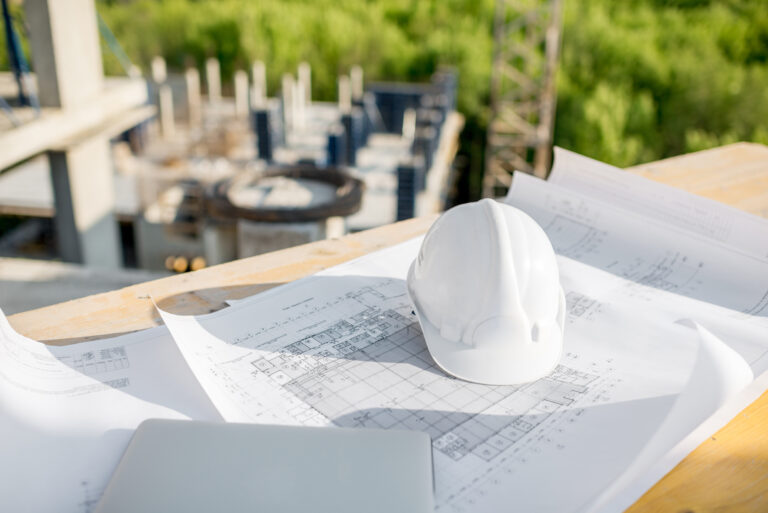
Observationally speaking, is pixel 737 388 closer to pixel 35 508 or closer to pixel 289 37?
pixel 35 508

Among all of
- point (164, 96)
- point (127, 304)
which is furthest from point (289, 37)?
point (127, 304)

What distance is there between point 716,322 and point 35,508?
0.89 metres

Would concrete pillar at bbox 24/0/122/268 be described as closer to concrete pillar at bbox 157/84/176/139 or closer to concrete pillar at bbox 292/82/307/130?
concrete pillar at bbox 157/84/176/139

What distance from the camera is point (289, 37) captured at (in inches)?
580

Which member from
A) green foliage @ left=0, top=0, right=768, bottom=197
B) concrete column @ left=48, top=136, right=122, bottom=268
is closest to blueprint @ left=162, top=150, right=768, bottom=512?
concrete column @ left=48, top=136, right=122, bottom=268

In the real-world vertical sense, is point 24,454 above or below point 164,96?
above

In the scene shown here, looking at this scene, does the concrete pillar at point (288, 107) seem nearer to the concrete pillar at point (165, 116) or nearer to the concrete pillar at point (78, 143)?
the concrete pillar at point (165, 116)

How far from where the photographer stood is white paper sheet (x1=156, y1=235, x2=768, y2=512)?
68 cm

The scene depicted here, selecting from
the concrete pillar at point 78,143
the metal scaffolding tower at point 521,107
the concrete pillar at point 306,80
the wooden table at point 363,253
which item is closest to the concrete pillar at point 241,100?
the concrete pillar at point 306,80

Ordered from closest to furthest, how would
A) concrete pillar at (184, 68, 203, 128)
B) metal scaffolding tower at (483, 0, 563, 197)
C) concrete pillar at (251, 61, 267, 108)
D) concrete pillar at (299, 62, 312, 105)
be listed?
concrete pillar at (184, 68, 203, 128)
metal scaffolding tower at (483, 0, 563, 197)
concrete pillar at (299, 62, 312, 105)
concrete pillar at (251, 61, 267, 108)

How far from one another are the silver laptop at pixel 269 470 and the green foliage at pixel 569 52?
457 inches

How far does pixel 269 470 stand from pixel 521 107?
12.7 metres

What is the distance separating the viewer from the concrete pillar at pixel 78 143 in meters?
4.90

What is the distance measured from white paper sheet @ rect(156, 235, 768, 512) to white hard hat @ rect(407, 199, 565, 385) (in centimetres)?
3
